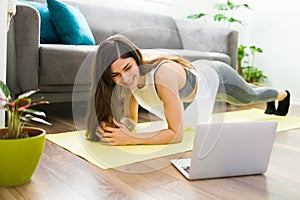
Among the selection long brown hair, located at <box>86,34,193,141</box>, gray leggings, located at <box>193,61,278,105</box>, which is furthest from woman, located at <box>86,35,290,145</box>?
gray leggings, located at <box>193,61,278,105</box>

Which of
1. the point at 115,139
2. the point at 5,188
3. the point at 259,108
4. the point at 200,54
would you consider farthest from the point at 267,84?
the point at 5,188

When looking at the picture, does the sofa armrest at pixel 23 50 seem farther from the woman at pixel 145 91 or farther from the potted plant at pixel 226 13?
the potted plant at pixel 226 13

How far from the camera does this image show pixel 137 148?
4.08ft

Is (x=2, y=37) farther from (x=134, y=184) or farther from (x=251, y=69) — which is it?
(x=251, y=69)

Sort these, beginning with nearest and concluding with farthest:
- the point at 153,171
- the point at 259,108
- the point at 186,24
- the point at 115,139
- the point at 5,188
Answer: the point at 5,188
the point at 153,171
the point at 115,139
the point at 259,108
the point at 186,24

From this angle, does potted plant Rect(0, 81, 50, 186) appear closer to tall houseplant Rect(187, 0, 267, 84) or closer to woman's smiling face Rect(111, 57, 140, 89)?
woman's smiling face Rect(111, 57, 140, 89)

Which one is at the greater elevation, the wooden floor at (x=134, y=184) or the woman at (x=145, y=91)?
the woman at (x=145, y=91)

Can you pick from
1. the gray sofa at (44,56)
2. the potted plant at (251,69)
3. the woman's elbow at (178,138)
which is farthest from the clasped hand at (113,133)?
the potted plant at (251,69)

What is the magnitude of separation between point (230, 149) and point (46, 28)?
138 cm

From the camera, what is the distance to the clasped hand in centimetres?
119

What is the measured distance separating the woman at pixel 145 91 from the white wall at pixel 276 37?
6.57ft

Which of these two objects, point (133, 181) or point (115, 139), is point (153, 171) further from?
point (115, 139)

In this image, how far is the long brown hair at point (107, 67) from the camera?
1052mm

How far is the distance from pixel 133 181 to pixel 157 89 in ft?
0.98
